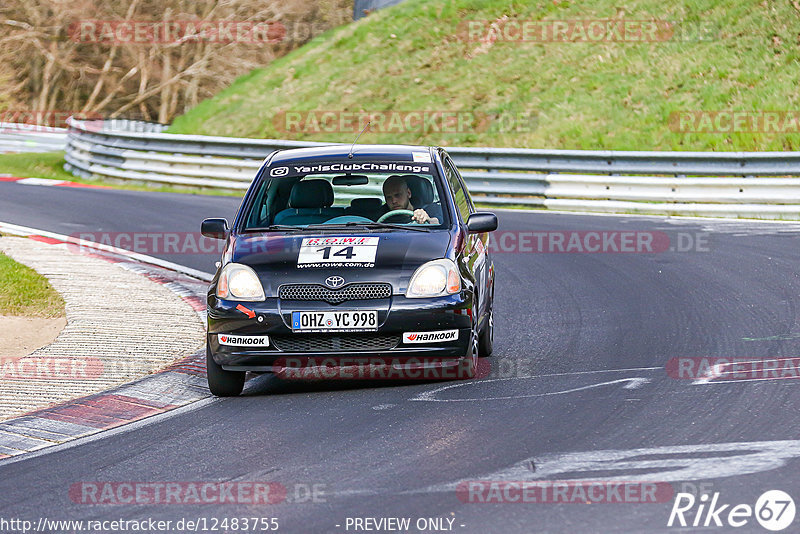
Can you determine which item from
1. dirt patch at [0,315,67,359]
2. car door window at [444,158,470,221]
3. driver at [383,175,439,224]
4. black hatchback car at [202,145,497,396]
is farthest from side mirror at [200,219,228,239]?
dirt patch at [0,315,67,359]

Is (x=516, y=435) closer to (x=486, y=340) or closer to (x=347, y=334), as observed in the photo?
(x=347, y=334)

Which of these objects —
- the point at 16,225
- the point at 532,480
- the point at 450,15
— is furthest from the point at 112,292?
the point at 450,15

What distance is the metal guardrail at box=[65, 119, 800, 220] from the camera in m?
19.4

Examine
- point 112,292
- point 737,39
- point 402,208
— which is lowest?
point 112,292

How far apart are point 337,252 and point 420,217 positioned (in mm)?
1004

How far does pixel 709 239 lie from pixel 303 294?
9.85m

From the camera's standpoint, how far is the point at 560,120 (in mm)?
26859

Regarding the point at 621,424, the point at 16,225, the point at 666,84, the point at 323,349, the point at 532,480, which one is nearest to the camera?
the point at 532,480

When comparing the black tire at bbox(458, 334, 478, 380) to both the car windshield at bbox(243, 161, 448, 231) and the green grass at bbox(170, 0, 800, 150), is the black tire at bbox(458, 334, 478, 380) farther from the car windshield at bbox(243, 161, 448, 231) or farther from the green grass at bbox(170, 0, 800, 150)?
the green grass at bbox(170, 0, 800, 150)

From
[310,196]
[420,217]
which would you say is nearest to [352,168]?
[310,196]

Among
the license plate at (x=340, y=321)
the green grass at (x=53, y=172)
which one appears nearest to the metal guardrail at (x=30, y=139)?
the green grass at (x=53, y=172)

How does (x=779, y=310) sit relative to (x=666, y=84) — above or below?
below

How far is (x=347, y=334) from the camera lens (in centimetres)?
802

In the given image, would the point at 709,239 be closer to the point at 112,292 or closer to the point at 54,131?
the point at 112,292
